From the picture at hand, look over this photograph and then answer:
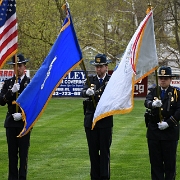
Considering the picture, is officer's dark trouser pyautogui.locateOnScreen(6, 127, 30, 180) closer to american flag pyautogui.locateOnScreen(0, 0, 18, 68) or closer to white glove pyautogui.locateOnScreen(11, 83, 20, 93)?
white glove pyautogui.locateOnScreen(11, 83, 20, 93)

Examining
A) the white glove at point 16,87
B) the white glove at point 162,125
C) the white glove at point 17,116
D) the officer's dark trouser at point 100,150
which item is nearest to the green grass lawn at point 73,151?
the officer's dark trouser at point 100,150

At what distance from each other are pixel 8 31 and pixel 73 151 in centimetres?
512

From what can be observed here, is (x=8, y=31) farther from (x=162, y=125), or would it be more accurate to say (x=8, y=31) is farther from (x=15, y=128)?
(x=162, y=125)

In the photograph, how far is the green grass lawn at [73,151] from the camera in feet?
38.2

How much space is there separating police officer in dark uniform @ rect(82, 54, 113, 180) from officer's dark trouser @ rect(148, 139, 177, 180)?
86cm

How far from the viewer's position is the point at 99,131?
10078 millimetres

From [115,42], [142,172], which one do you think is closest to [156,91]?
[142,172]

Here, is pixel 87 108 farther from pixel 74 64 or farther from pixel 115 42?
pixel 115 42

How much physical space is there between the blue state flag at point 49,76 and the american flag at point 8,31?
0.96m

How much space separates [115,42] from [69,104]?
19.6m

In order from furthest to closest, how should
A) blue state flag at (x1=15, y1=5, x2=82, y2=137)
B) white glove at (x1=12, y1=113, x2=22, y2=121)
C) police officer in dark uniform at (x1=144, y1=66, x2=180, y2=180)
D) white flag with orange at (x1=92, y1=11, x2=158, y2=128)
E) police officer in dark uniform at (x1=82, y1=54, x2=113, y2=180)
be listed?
police officer in dark uniform at (x1=82, y1=54, x2=113, y2=180), white glove at (x1=12, y1=113, x2=22, y2=121), police officer in dark uniform at (x1=144, y1=66, x2=180, y2=180), blue state flag at (x1=15, y1=5, x2=82, y2=137), white flag with orange at (x1=92, y1=11, x2=158, y2=128)

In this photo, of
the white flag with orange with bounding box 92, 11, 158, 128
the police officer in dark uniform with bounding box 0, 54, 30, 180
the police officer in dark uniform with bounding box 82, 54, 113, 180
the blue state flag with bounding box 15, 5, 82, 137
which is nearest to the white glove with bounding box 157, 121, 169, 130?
the white flag with orange with bounding box 92, 11, 158, 128

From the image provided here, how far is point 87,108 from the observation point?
33.2ft

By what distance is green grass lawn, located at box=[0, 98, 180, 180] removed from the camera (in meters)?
11.6
